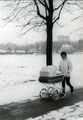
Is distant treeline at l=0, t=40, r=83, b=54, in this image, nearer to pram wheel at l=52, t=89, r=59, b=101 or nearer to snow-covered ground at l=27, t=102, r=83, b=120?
pram wheel at l=52, t=89, r=59, b=101

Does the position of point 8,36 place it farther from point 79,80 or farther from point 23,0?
point 79,80

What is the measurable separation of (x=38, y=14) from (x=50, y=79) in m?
2.88

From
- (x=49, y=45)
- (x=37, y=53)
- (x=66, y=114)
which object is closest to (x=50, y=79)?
(x=66, y=114)

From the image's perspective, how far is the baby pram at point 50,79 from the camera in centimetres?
1105

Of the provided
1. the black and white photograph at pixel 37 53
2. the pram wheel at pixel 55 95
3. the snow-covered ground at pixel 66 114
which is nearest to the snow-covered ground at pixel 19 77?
the black and white photograph at pixel 37 53

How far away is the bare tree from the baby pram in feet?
5.64

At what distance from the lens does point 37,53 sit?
12.9 metres

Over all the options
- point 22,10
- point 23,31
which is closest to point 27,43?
point 23,31

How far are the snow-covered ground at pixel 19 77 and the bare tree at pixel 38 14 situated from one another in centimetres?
Result: 69

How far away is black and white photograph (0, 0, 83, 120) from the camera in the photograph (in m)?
11.3

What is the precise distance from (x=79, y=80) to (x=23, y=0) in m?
4.56

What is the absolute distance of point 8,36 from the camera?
471 inches

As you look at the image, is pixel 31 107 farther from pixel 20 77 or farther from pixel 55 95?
Result: pixel 20 77

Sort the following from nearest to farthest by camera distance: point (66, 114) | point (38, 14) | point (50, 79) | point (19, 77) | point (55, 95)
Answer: point (66, 114) < point (50, 79) < point (55, 95) < point (19, 77) < point (38, 14)
